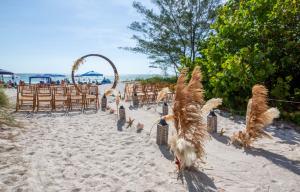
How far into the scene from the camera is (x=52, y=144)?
23.5 ft

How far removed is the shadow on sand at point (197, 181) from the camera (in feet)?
15.7

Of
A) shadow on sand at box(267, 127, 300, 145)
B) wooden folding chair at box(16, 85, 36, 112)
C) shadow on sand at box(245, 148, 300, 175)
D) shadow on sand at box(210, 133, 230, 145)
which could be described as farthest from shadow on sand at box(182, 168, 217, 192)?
wooden folding chair at box(16, 85, 36, 112)

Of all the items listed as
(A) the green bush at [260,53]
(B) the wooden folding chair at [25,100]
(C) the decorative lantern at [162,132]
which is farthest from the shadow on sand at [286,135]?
(B) the wooden folding chair at [25,100]

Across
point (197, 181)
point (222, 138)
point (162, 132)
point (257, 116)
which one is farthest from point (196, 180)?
point (222, 138)

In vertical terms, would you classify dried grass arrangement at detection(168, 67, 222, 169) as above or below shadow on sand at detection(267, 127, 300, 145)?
above

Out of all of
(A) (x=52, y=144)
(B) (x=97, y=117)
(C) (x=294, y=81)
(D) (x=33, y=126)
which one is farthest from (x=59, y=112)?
(C) (x=294, y=81)

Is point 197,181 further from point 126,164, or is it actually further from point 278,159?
point 278,159

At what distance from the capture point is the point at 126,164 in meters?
5.80

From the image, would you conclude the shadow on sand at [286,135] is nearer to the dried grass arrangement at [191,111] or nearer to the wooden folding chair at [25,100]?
the dried grass arrangement at [191,111]

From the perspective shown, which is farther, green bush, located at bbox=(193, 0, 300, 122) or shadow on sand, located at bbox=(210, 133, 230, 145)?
green bush, located at bbox=(193, 0, 300, 122)

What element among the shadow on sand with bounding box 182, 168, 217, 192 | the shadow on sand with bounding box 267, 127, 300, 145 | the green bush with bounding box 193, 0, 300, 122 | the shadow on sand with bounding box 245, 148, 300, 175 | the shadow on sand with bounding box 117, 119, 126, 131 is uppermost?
the green bush with bounding box 193, 0, 300, 122

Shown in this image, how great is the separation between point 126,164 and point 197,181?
151 cm

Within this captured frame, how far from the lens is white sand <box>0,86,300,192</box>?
486cm

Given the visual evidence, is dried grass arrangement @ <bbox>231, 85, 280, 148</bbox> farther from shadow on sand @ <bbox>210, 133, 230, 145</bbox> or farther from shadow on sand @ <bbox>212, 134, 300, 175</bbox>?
shadow on sand @ <bbox>210, 133, 230, 145</bbox>
